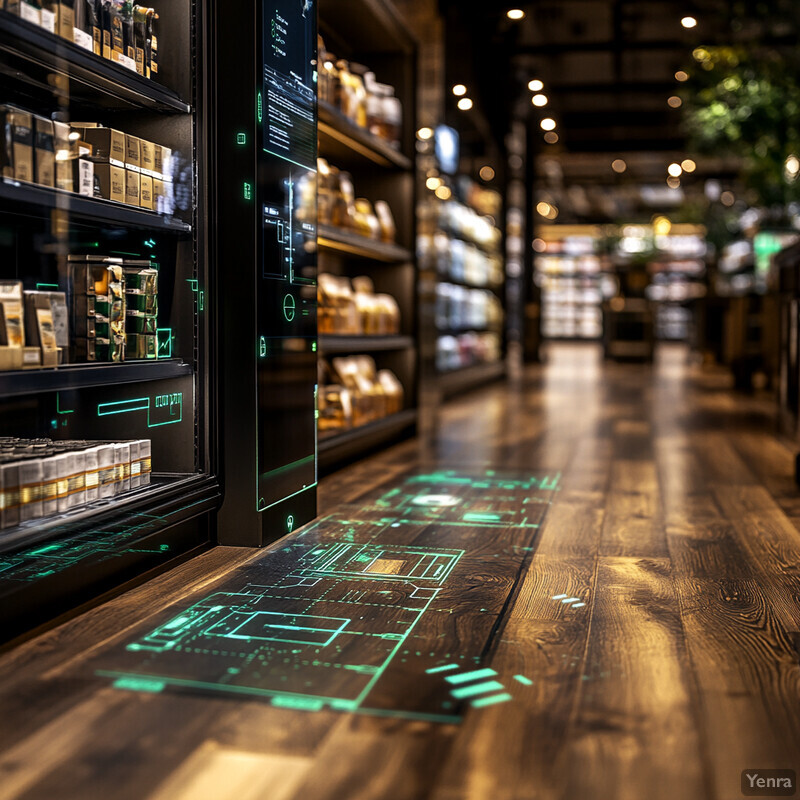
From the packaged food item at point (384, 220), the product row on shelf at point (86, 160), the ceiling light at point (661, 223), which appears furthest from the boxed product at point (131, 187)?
the ceiling light at point (661, 223)

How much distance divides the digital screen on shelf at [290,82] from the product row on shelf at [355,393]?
1354mm

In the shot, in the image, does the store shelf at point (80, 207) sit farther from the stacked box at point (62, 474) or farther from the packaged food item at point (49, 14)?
the stacked box at point (62, 474)

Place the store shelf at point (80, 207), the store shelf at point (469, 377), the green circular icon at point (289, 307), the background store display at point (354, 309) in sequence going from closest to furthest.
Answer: the store shelf at point (80, 207), the green circular icon at point (289, 307), the background store display at point (354, 309), the store shelf at point (469, 377)

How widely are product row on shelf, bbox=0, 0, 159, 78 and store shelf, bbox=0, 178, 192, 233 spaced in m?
0.35

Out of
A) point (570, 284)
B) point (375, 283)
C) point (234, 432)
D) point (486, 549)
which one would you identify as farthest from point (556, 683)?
point (570, 284)

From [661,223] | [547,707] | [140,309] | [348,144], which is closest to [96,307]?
[140,309]

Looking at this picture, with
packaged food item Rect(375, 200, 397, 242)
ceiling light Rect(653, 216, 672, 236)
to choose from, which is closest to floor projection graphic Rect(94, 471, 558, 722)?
packaged food item Rect(375, 200, 397, 242)

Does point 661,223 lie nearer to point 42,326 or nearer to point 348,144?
point 348,144

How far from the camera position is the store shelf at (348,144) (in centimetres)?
400

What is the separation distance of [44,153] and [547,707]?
61.9 inches

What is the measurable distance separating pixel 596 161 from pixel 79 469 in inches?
726

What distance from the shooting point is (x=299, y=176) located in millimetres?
3037

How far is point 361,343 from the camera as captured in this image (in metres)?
4.48

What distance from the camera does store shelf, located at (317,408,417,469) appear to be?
3939 mm
